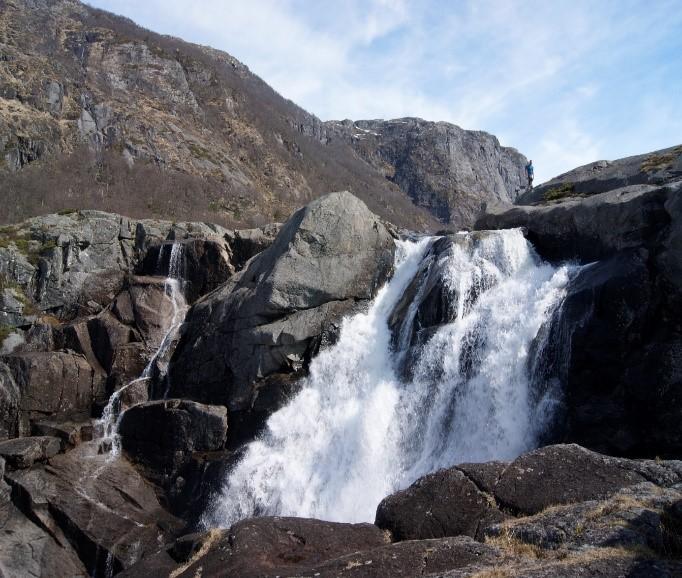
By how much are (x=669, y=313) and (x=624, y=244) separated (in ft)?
13.6

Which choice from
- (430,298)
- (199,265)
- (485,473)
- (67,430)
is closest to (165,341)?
(199,265)

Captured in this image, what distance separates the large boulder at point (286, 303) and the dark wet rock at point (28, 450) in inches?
267

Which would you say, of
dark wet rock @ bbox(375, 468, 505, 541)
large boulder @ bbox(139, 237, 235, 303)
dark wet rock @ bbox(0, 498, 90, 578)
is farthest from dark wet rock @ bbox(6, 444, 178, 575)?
large boulder @ bbox(139, 237, 235, 303)

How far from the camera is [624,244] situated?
24031 mm

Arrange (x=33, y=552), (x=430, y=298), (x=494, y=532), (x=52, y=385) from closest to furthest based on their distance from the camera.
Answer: (x=494, y=532) < (x=33, y=552) < (x=430, y=298) < (x=52, y=385)

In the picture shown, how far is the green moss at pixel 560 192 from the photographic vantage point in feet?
112

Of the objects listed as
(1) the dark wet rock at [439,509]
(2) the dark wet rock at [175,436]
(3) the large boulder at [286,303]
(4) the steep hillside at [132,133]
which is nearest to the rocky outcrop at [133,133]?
(4) the steep hillside at [132,133]

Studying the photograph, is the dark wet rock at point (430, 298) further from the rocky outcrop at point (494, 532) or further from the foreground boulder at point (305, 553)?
the foreground boulder at point (305, 553)

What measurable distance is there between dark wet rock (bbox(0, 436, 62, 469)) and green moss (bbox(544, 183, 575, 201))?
2956 cm

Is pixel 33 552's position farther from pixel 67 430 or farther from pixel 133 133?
pixel 133 133

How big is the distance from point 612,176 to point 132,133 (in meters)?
108

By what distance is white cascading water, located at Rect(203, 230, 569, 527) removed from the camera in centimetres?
2217

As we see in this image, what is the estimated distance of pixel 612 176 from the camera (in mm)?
32531

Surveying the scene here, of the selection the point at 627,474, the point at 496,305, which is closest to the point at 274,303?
the point at 496,305
